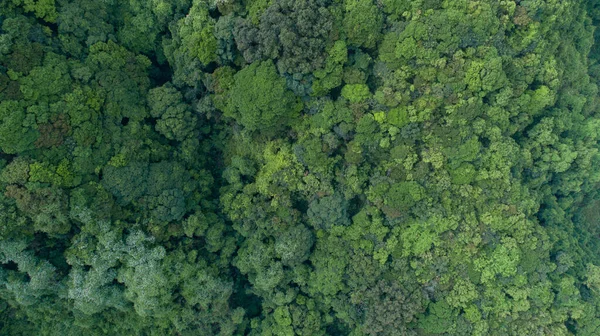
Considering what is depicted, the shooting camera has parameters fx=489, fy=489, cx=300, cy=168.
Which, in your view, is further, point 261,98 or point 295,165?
point 295,165

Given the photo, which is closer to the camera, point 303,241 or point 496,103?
point 496,103

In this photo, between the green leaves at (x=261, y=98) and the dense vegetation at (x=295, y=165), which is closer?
the dense vegetation at (x=295, y=165)

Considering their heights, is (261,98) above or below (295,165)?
above

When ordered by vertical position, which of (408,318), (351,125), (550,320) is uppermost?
(351,125)

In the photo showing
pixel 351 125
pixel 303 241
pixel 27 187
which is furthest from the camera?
pixel 303 241

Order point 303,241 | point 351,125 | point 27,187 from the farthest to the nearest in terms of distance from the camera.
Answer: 1. point 303,241
2. point 351,125
3. point 27,187

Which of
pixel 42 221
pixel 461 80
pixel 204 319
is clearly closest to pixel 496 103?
pixel 461 80

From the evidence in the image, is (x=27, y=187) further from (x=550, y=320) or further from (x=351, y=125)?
(x=550, y=320)

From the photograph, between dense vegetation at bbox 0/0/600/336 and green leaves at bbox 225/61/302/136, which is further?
green leaves at bbox 225/61/302/136
